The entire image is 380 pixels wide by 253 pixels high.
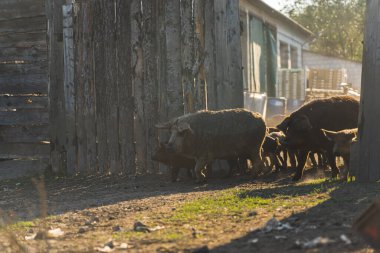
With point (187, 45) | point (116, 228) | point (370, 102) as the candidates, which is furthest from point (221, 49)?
point (116, 228)

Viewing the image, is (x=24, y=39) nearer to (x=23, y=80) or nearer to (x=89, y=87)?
(x=23, y=80)

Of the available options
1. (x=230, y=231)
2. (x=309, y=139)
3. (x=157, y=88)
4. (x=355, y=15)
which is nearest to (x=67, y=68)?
(x=157, y=88)

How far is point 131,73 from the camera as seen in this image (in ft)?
29.4

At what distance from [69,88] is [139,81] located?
1.34 metres

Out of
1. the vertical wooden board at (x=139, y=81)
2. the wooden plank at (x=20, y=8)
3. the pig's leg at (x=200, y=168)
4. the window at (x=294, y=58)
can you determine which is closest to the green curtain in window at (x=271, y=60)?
the window at (x=294, y=58)

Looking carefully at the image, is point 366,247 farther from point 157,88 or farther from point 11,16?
point 11,16

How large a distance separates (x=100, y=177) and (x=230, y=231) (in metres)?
4.78

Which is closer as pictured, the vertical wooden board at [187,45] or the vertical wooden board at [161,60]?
the vertical wooden board at [187,45]

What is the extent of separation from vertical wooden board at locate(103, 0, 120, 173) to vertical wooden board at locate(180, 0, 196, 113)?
1171mm

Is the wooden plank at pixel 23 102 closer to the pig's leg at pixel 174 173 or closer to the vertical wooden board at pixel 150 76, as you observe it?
the vertical wooden board at pixel 150 76

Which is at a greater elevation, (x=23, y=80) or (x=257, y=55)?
(x=257, y=55)

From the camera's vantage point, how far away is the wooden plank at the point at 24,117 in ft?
34.4

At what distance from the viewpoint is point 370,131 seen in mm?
6930

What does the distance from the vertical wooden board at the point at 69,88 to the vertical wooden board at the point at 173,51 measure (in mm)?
1771
